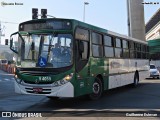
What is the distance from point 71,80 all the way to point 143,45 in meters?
11.7

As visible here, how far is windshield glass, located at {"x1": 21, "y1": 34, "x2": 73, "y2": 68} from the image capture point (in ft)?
37.0

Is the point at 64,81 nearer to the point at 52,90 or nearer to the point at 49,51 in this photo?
the point at 52,90

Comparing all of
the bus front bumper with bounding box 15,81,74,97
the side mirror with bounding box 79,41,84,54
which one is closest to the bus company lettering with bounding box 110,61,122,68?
the side mirror with bounding box 79,41,84,54

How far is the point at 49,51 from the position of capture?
11305mm

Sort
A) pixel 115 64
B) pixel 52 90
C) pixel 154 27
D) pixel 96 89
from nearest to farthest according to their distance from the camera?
pixel 52 90, pixel 96 89, pixel 115 64, pixel 154 27

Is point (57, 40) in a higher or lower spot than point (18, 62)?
higher

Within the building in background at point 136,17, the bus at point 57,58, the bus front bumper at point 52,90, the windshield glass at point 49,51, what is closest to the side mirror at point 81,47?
the bus at point 57,58

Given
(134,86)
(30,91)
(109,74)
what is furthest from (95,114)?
(134,86)

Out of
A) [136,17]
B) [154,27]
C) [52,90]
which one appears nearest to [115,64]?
[52,90]

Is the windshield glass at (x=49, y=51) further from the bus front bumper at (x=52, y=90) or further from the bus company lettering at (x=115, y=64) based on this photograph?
the bus company lettering at (x=115, y=64)

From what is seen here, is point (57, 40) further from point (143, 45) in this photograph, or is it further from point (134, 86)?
point (143, 45)

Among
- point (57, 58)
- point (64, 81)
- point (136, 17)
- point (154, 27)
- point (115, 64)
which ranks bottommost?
point (64, 81)

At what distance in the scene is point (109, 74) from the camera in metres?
14.9

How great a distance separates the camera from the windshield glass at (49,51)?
37.0ft
